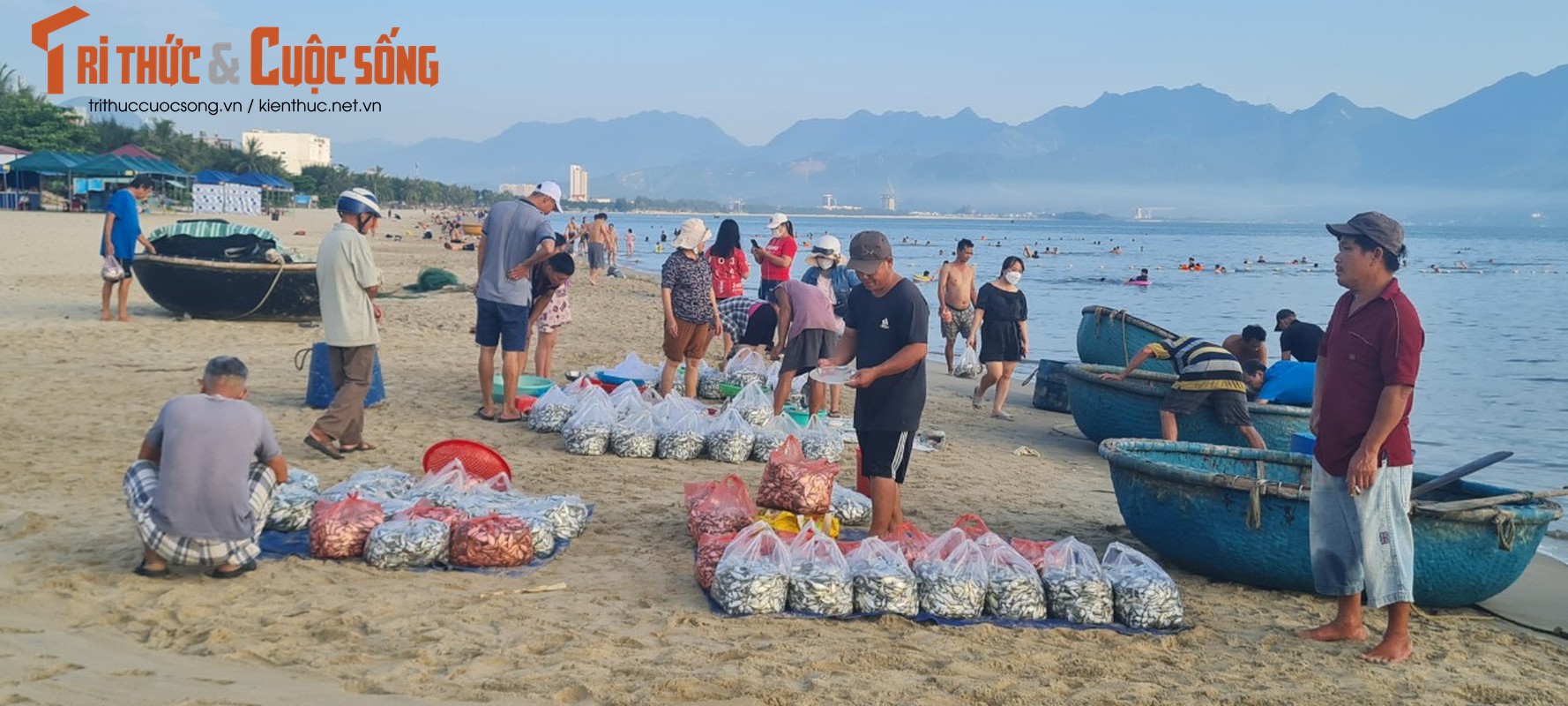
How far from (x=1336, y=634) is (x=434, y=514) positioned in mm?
4601

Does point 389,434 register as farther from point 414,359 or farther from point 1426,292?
point 1426,292

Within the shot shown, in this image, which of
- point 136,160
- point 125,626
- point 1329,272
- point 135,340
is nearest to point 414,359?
point 135,340

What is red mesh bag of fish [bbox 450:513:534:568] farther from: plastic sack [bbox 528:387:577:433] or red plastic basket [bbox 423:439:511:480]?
plastic sack [bbox 528:387:577:433]

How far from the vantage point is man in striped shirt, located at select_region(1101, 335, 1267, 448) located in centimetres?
959

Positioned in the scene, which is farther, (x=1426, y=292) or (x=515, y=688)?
(x=1426, y=292)

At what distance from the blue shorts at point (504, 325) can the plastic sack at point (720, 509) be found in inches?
129

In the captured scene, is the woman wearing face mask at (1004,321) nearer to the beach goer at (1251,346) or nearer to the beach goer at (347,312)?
the beach goer at (1251,346)

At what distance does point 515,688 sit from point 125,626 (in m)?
1.77

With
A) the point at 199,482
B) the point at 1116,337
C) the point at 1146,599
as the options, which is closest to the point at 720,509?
the point at 1146,599

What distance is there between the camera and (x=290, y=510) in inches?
256

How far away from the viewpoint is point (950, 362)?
1667 centimetres

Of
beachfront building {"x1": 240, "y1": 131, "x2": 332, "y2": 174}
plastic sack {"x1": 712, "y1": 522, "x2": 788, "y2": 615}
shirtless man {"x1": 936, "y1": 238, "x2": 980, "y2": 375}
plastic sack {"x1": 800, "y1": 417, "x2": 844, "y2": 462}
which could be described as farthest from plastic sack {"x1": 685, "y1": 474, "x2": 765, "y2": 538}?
beachfront building {"x1": 240, "y1": 131, "x2": 332, "y2": 174}

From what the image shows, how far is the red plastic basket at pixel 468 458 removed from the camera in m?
7.21

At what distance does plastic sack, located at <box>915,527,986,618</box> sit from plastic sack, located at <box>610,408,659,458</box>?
3599mm
